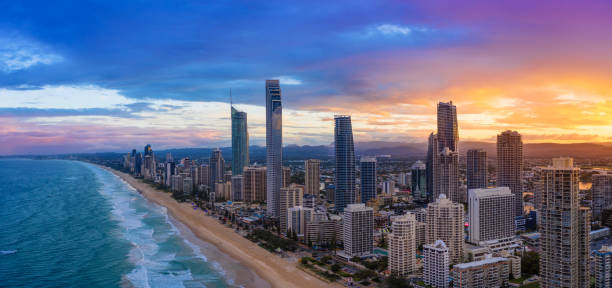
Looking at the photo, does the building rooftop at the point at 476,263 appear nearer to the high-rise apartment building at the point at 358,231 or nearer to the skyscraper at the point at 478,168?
the high-rise apartment building at the point at 358,231

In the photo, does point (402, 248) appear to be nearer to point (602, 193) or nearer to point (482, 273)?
point (482, 273)

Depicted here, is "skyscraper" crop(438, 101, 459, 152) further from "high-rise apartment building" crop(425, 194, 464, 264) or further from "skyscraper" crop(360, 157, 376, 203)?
"high-rise apartment building" crop(425, 194, 464, 264)

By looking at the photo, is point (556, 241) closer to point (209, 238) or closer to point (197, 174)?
point (209, 238)

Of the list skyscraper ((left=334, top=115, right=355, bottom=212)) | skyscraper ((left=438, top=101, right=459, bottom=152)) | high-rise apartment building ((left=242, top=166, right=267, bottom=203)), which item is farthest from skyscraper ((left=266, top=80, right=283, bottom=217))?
skyscraper ((left=438, top=101, right=459, bottom=152))

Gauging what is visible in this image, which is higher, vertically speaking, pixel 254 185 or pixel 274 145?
pixel 274 145

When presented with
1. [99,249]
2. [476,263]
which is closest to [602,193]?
[476,263]
